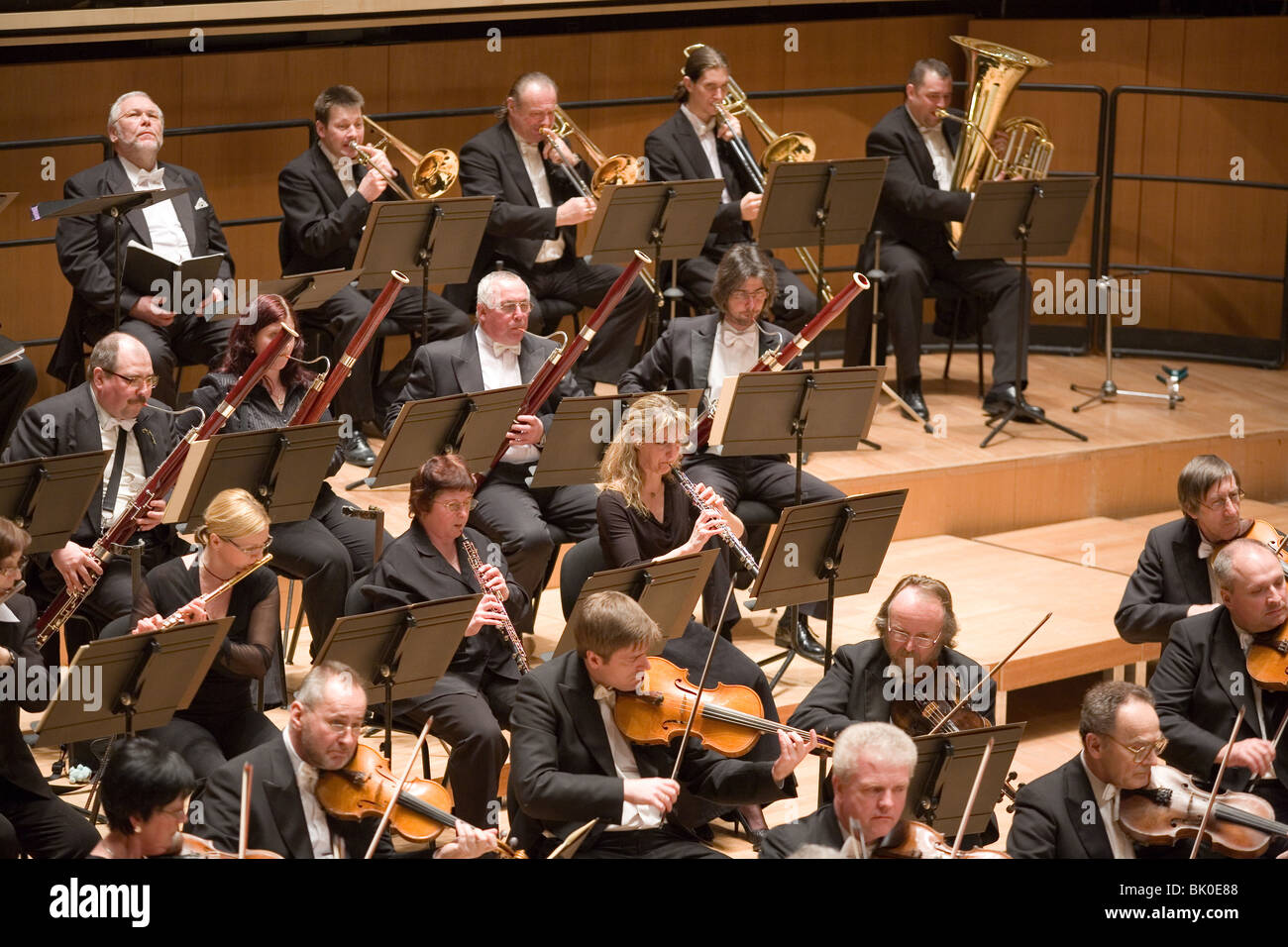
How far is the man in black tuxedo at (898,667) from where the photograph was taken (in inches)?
165

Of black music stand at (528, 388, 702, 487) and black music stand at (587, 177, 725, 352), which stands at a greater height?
black music stand at (587, 177, 725, 352)

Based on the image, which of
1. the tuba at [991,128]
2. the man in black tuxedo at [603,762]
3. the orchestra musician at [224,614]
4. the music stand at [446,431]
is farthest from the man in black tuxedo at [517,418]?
the tuba at [991,128]

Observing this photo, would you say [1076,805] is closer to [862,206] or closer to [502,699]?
[502,699]

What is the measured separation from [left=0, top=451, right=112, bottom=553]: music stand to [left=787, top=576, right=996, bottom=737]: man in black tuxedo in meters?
1.81

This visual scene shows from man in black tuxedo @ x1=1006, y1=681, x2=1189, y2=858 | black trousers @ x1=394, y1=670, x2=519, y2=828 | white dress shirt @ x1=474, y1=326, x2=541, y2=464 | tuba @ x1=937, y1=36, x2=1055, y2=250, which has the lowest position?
black trousers @ x1=394, y1=670, x2=519, y2=828

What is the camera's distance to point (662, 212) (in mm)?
6148

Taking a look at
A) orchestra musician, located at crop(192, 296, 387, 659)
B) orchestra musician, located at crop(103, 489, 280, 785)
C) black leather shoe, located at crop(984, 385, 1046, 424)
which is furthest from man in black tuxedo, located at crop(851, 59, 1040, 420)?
orchestra musician, located at crop(103, 489, 280, 785)

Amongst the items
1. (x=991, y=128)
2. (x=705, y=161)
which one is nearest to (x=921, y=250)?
(x=991, y=128)

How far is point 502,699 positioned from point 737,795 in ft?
2.91

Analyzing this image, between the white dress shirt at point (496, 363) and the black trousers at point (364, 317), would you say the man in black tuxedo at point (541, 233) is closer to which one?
the black trousers at point (364, 317)

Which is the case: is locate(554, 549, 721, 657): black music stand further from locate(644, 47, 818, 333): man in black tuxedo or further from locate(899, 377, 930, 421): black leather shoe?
locate(899, 377, 930, 421): black leather shoe

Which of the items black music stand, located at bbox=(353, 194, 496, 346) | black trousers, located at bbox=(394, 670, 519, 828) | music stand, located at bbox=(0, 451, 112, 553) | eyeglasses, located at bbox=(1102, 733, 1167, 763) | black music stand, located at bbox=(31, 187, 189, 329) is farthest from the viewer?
black music stand, located at bbox=(353, 194, 496, 346)

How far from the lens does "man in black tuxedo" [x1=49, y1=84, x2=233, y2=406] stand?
5887 millimetres
